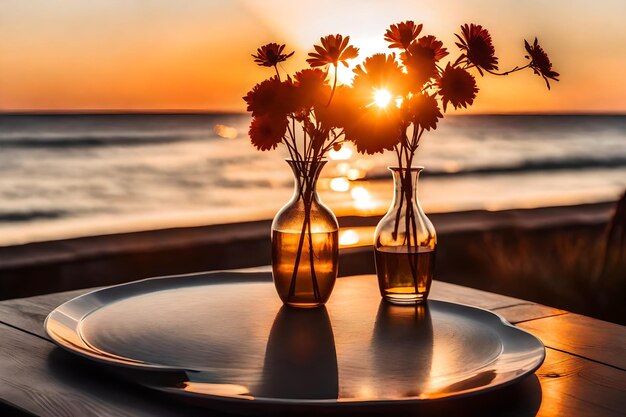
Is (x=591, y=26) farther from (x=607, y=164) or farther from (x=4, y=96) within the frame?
(x=4, y=96)

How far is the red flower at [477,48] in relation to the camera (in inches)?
48.8

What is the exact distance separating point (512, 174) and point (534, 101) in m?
11.4

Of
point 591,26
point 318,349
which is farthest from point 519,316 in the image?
point 591,26

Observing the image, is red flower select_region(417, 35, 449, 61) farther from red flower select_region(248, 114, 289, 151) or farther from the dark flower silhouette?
red flower select_region(248, 114, 289, 151)

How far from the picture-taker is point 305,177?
127 centimetres

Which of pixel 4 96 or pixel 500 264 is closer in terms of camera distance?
pixel 500 264

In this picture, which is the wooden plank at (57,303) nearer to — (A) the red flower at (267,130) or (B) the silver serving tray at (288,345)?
(B) the silver serving tray at (288,345)

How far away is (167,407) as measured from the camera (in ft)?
3.00

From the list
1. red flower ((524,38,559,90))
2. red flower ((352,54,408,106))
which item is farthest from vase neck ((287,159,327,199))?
red flower ((524,38,559,90))

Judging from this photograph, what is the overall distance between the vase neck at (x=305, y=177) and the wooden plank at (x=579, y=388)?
0.40 metres

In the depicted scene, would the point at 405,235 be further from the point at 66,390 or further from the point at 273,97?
the point at 66,390

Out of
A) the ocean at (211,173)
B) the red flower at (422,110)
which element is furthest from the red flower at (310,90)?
the ocean at (211,173)

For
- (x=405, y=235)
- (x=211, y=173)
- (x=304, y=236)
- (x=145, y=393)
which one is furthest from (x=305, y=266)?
(x=211, y=173)

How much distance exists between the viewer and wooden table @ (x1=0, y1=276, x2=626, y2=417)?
920mm
